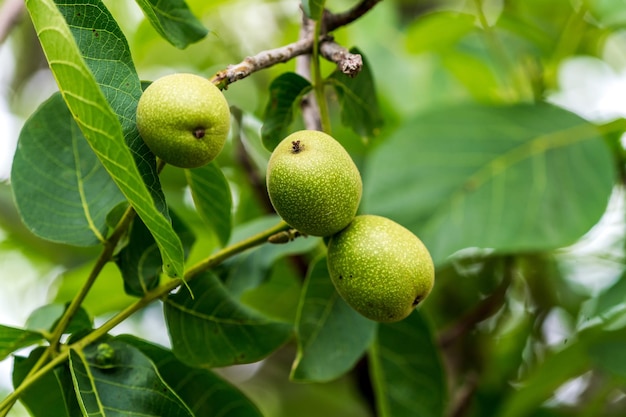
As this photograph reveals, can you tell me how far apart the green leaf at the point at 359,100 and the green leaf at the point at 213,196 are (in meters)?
0.21

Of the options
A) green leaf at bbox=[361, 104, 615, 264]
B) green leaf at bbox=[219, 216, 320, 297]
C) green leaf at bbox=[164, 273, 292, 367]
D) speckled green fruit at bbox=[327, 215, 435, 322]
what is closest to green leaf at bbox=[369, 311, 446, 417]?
green leaf at bbox=[361, 104, 615, 264]

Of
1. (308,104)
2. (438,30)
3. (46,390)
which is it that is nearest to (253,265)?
(308,104)

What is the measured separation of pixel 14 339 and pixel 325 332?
1.54 feet

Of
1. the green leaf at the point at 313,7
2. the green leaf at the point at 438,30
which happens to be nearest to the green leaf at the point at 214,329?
the green leaf at the point at 313,7

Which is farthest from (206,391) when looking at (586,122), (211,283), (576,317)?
(576,317)

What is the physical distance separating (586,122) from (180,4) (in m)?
1.04

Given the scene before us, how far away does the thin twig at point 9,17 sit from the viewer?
56.9 inches

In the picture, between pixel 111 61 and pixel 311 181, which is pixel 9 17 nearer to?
pixel 111 61

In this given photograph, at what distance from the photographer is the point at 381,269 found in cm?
90

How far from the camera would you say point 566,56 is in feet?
6.47

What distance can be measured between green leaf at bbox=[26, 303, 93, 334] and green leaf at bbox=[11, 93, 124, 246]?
11 centimetres

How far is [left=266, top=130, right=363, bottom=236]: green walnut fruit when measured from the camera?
0.86 meters

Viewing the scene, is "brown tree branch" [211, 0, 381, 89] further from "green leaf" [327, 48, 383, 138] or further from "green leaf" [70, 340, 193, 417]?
"green leaf" [70, 340, 193, 417]

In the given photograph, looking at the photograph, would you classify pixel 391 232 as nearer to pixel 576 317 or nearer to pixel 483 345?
pixel 483 345
